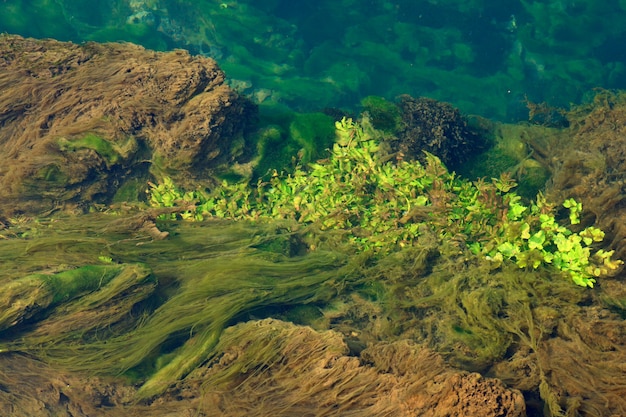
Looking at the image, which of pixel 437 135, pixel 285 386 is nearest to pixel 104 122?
pixel 285 386

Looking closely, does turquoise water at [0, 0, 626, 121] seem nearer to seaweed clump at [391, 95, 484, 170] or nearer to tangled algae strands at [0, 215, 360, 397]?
seaweed clump at [391, 95, 484, 170]

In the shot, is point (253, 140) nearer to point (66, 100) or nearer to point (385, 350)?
point (66, 100)

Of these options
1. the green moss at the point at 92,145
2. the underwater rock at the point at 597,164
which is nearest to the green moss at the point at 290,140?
the green moss at the point at 92,145

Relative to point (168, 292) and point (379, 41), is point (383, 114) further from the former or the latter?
point (168, 292)

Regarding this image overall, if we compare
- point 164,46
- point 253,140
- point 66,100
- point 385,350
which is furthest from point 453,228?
point 164,46

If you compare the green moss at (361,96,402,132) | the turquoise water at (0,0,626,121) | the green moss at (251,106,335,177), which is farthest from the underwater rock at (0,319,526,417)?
the turquoise water at (0,0,626,121)
